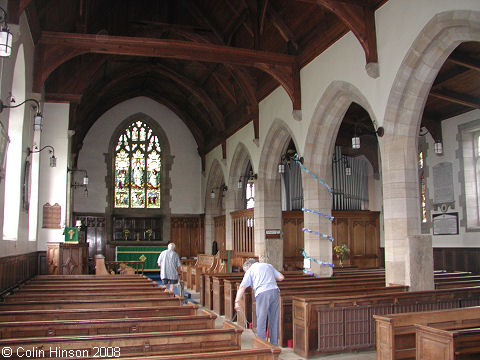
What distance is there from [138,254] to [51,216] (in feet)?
26.8

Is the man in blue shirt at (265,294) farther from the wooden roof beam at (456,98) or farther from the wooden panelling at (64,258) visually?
the wooden roof beam at (456,98)

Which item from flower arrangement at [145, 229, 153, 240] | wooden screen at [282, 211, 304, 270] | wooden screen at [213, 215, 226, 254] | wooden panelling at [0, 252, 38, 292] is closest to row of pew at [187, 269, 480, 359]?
wooden panelling at [0, 252, 38, 292]

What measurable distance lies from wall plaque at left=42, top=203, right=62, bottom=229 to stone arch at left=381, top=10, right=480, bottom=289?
295 inches

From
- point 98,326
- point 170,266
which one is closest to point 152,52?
point 170,266

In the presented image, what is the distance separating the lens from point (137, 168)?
67.3ft

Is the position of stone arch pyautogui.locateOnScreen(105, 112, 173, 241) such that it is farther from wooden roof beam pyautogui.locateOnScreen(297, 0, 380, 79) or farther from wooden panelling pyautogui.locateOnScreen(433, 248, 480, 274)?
wooden roof beam pyautogui.locateOnScreen(297, 0, 380, 79)

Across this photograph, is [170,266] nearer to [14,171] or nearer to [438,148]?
[14,171]

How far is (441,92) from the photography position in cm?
1122

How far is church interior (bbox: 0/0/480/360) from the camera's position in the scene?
517 cm

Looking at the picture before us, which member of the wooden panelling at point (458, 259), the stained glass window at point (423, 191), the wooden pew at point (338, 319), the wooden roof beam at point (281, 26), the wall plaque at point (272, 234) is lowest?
the wooden pew at point (338, 319)

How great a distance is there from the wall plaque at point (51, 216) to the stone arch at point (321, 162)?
5834mm

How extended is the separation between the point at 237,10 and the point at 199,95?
5312 mm

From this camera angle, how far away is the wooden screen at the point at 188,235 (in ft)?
66.8

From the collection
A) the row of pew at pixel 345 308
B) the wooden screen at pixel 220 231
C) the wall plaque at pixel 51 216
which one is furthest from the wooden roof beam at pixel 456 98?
the wooden screen at pixel 220 231
